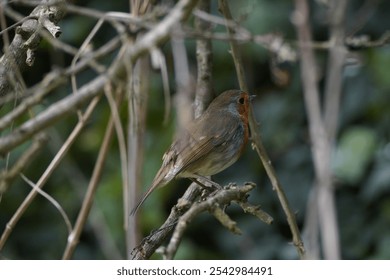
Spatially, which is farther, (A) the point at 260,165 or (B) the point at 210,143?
(A) the point at 260,165

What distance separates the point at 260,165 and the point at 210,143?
986 millimetres

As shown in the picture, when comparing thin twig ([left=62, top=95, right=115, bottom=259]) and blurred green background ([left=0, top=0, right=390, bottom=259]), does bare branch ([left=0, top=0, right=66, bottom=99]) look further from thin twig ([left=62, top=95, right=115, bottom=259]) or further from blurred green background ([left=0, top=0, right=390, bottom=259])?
blurred green background ([left=0, top=0, right=390, bottom=259])

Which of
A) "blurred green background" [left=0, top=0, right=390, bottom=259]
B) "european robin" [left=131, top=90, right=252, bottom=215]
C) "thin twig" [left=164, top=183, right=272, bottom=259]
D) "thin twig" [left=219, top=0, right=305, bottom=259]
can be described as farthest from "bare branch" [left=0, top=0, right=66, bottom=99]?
"blurred green background" [left=0, top=0, right=390, bottom=259]

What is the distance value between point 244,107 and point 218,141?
29 cm

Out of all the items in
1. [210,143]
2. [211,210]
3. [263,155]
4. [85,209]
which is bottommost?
[211,210]

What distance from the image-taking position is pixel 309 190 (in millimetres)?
4441

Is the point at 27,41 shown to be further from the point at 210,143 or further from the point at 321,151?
the point at 210,143

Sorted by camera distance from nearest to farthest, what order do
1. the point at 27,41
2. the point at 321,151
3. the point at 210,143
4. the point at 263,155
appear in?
the point at 321,151 < the point at 27,41 < the point at 263,155 < the point at 210,143

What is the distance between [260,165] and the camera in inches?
177

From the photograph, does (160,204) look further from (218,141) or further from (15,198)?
(15,198)

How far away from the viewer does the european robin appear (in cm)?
331

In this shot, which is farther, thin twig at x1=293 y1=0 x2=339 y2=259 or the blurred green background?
the blurred green background

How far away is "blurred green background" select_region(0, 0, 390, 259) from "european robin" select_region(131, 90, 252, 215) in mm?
539

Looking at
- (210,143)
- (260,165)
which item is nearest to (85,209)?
(210,143)
